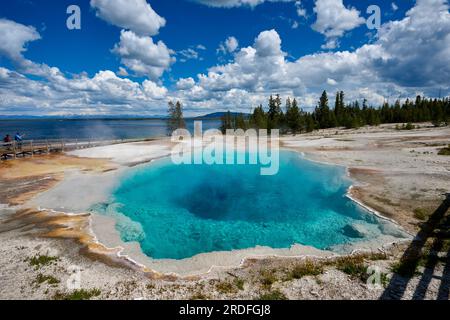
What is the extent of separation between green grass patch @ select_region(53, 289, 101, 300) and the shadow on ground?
8024mm

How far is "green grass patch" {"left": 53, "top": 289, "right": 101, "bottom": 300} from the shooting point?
7594 mm

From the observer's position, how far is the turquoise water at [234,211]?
12875mm

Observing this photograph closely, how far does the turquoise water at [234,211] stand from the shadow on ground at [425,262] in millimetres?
1932

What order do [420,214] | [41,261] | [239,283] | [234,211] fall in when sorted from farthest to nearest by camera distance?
[234,211] → [420,214] → [41,261] → [239,283]

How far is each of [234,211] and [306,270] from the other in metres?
8.84

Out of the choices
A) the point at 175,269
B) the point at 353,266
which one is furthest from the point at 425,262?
the point at 175,269

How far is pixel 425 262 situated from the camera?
8.89m

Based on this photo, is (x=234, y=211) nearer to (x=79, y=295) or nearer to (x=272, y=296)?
(x=272, y=296)

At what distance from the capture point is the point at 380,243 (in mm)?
11133

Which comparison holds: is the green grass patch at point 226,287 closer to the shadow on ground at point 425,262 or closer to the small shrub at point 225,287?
the small shrub at point 225,287

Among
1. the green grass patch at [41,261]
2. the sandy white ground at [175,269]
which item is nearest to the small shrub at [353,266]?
the sandy white ground at [175,269]

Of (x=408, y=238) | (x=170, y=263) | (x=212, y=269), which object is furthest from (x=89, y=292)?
(x=408, y=238)

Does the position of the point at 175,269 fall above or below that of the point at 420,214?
below

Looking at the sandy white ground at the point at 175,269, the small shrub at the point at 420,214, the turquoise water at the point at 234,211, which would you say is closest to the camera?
the sandy white ground at the point at 175,269
